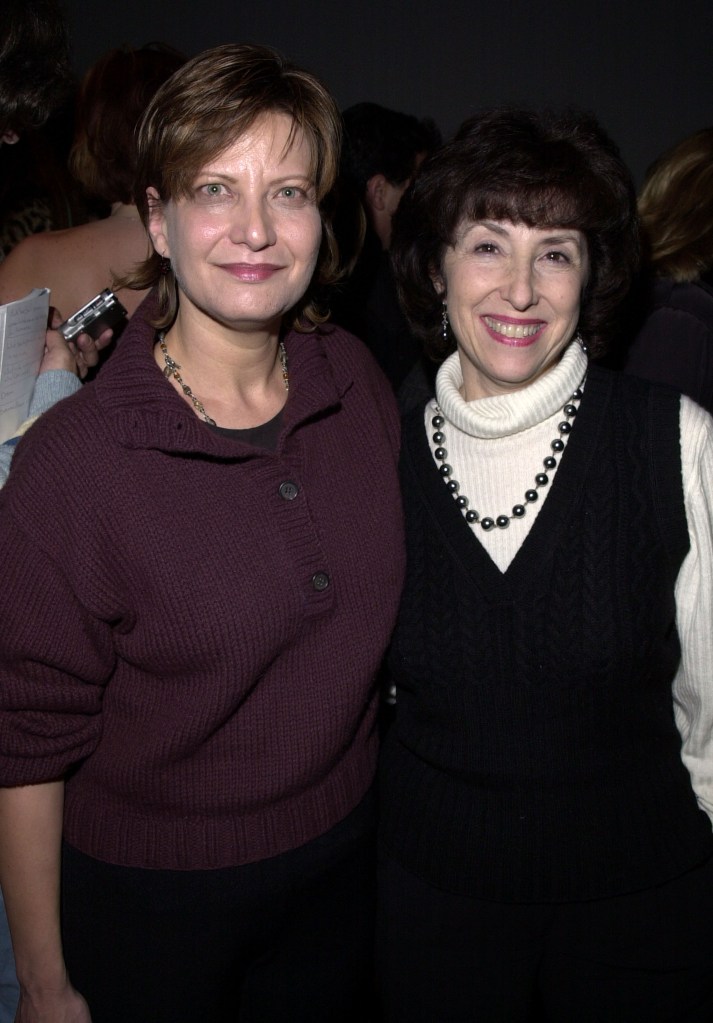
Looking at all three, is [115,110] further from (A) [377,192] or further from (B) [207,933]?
(B) [207,933]

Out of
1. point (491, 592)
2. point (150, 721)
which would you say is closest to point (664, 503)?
point (491, 592)

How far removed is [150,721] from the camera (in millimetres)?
1254

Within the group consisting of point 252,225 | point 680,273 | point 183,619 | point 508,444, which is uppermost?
point 252,225

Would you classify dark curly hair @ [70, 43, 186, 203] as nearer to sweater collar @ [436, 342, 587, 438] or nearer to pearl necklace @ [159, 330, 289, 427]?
pearl necklace @ [159, 330, 289, 427]

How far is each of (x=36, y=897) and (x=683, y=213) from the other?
1905 mm

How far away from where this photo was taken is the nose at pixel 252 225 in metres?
1.22

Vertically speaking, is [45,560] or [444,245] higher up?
[444,245]

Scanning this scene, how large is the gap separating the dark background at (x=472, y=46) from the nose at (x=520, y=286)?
7.86 ft

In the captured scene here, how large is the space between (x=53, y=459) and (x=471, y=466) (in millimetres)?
655

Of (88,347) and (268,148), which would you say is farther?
(88,347)

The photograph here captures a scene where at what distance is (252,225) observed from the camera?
1226 mm

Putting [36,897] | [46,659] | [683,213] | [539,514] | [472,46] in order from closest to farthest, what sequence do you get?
[46,659]
[36,897]
[539,514]
[683,213]
[472,46]

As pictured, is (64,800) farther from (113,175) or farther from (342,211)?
(113,175)

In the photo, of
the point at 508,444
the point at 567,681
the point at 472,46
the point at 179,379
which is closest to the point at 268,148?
the point at 179,379
